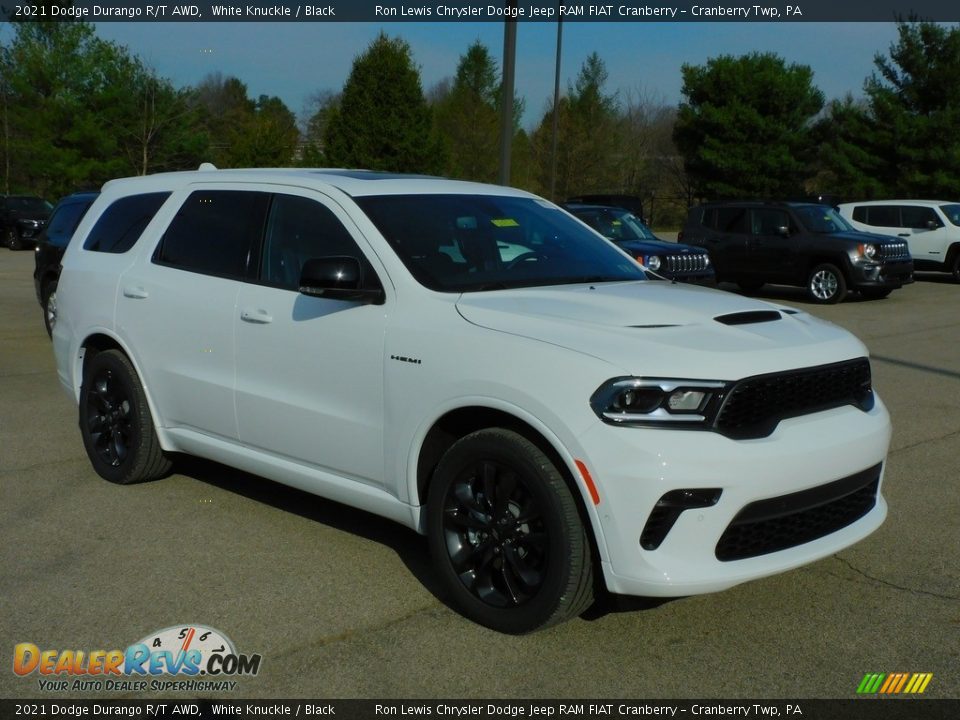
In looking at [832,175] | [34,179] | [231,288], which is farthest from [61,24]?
[231,288]

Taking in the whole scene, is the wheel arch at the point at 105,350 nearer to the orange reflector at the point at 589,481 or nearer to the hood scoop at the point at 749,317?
the orange reflector at the point at 589,481

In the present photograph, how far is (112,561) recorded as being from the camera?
4930mm

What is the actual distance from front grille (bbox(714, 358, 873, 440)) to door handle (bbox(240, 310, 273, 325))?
A: 2.28 m

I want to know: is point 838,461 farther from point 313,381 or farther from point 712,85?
point 712,85

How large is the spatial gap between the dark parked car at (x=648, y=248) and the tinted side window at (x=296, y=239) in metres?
8.05

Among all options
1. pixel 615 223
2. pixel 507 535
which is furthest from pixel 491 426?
pixel 615 223

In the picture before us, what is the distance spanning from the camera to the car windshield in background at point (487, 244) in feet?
15.6

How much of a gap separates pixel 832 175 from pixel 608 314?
4410 cm

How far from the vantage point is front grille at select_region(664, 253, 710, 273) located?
14039mm

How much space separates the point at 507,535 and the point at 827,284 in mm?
15369

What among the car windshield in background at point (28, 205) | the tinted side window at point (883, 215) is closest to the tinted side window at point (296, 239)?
the tinted side window at point (883, 215)

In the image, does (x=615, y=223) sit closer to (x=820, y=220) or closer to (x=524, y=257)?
(x=820, y=220)

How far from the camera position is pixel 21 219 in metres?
32.7

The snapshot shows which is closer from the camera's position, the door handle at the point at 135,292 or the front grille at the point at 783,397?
the front grille at the point at 783,397
